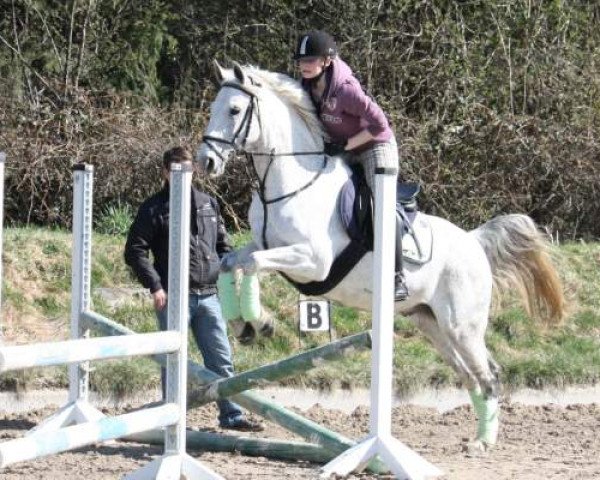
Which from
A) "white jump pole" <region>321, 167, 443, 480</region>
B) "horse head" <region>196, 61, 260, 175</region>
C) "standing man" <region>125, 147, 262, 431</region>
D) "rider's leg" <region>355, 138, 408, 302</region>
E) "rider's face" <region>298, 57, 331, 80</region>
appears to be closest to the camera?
"white jump pole" <region>321, 167, 443, 480</region>

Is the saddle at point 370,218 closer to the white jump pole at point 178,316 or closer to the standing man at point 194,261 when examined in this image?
the standing man at point 194,261

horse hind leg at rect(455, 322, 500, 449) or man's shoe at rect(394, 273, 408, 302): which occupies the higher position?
man's shoe at rect(394, 273, 408, 302)

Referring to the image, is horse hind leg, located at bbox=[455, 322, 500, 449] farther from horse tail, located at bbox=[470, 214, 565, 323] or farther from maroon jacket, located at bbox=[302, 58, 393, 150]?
maroon jacket, located at bbox=[302, 58, 393, 150]

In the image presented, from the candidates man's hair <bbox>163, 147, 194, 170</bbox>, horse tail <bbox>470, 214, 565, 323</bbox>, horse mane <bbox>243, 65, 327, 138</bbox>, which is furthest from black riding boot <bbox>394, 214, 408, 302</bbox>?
man's hair <bbox>163, 147, 194, 170</bbox>

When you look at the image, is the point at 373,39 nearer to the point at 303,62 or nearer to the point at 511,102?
the point at 511,102

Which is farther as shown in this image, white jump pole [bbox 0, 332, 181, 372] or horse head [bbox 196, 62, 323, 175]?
horse head [bbox 196, 62, 323, 175]

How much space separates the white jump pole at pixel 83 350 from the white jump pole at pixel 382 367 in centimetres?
95

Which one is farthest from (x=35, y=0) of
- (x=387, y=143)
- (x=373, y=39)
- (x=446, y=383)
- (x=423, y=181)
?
(x=387, y=143)

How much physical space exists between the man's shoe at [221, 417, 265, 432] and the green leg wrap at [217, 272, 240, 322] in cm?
119

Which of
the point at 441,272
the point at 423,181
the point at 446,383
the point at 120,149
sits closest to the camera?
the point at 441,272

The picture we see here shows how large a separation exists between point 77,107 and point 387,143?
633 centimetres

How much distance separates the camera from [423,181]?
13305mm

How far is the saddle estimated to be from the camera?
22.9 feet

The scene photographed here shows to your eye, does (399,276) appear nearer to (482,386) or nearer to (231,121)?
(482,386)
